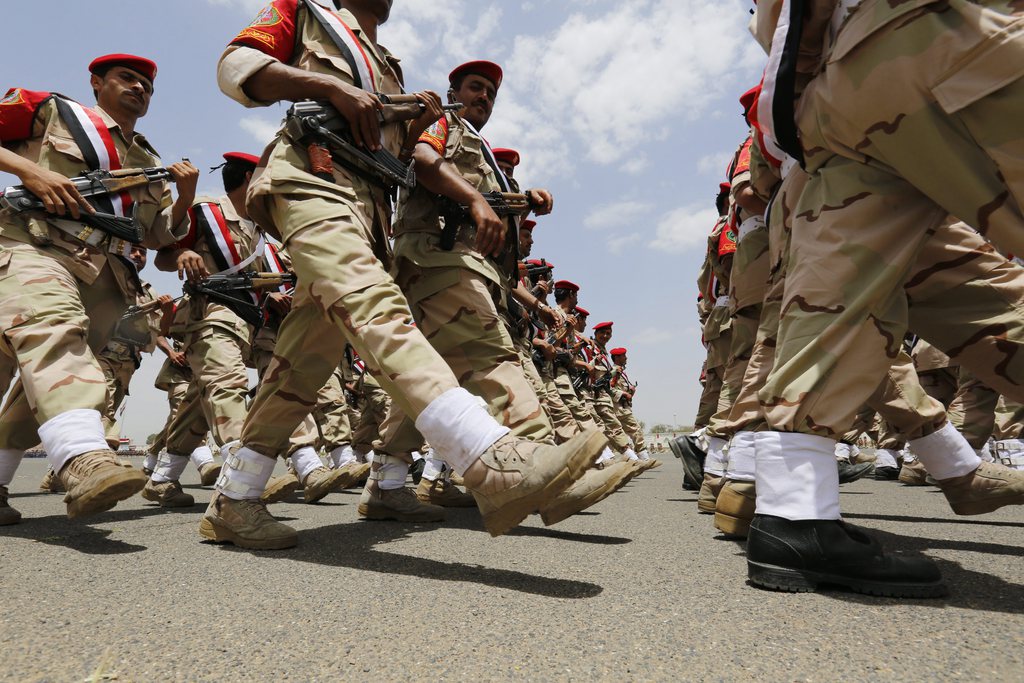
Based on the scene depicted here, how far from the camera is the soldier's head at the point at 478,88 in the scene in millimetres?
4016

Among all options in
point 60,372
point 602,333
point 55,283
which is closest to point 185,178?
point 55,283

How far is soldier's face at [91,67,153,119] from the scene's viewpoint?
363 cm

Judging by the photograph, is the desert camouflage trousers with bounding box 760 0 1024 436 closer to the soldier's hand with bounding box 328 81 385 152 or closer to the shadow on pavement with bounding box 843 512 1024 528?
the soldier's hand with bounding box 328 81 385 152

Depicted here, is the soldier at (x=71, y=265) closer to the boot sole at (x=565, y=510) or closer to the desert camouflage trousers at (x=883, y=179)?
the boot sole at (x=565, y=510)

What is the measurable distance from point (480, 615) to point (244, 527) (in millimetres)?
1301

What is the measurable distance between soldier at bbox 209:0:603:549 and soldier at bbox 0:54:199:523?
49 centimetres

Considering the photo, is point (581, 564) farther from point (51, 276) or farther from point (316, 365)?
point (51, 276)

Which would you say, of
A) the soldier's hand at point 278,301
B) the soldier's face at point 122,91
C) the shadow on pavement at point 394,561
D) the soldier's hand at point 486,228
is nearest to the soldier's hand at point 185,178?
the soldier's face at point 122,91

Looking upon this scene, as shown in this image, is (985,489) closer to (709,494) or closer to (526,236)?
(709,494)

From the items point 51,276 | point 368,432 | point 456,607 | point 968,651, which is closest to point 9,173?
point 51,276

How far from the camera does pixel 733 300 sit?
3621 millimetres

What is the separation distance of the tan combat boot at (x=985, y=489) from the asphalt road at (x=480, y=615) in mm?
141

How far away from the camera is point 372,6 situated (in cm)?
296

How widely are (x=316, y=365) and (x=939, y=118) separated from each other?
6.79 ft
